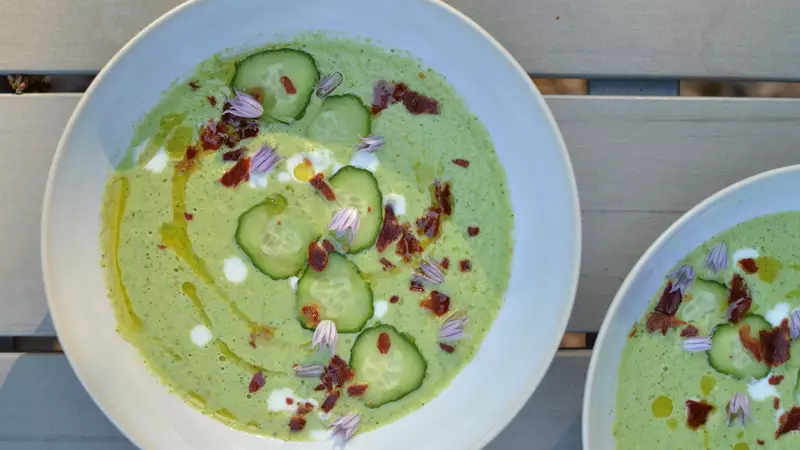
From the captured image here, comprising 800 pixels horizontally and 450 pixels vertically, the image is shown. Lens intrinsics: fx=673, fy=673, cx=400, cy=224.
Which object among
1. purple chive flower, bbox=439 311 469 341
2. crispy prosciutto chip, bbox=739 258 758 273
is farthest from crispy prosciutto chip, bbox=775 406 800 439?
purple chive flower, bbox=439 311 469 341

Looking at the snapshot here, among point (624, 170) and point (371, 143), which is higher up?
point (624, 170)

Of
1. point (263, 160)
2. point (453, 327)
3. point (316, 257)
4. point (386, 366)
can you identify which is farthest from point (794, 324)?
point (263, 160)

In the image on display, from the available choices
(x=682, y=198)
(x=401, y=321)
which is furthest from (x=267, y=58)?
(x=682, y=198)

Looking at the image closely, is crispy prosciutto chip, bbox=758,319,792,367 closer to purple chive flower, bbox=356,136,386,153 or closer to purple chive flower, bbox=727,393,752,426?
purple chive flower, bbox=727,393,752,426

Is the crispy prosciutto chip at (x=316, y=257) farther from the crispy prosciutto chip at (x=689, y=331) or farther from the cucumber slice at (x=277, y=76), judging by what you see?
the crispy prosciutto chip at (x=689, y=331)

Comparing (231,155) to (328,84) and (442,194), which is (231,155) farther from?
(442,194)
